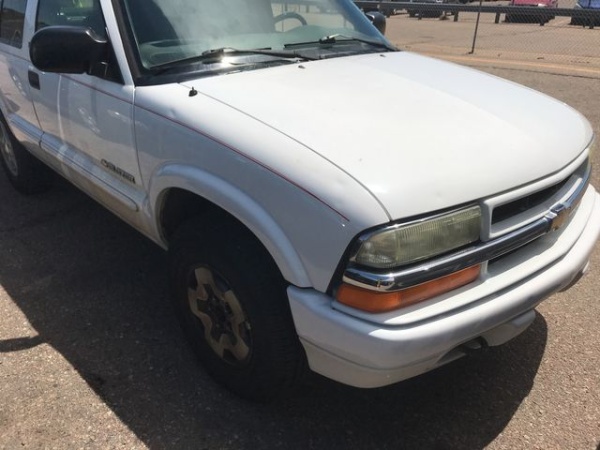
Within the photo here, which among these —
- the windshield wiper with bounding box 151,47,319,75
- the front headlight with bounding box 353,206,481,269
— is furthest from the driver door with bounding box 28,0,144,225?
the front headlight with bounding box 353,206,481,269

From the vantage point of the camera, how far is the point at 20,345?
115 inches

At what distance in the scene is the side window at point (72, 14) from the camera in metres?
2.90

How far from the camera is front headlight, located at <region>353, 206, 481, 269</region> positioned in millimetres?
1842

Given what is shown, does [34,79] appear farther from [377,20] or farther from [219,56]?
[377,20]

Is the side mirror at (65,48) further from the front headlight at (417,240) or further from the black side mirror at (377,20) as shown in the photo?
the black side mirror at (377,20)

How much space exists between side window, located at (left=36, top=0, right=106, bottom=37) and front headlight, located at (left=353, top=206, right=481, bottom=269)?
1.85 metres

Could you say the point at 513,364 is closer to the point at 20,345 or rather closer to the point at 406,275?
the point at 406,275

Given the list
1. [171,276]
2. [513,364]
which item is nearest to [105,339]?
[171,276]

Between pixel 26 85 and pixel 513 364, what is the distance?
3.33 meters

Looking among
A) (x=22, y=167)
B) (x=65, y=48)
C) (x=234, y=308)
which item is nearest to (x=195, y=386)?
(x=234, y=308)

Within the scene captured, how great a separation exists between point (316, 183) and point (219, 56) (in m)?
1.11

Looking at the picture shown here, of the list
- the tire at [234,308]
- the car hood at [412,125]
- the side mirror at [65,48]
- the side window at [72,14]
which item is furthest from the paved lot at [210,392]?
the side window at [72,14]

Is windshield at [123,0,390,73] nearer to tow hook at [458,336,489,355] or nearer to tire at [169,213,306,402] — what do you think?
tire at [169,213,306,402]

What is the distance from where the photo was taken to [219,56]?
2699 millimetres
